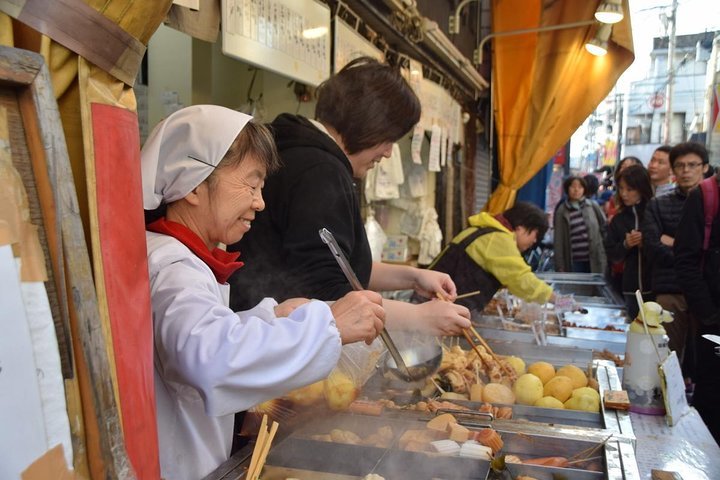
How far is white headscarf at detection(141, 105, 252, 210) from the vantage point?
1524mm

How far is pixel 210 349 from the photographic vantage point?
4.16 ft

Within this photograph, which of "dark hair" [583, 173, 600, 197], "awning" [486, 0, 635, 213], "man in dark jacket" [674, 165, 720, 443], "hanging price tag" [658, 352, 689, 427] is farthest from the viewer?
"dark hair" [583, 173, 600, 197]

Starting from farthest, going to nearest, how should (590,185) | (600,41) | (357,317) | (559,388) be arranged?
(590,185), (600,41), (559,388), (357,317)

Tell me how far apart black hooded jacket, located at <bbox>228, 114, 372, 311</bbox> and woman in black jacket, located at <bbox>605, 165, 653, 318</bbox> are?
181 inches

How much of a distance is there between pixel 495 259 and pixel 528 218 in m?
0.60

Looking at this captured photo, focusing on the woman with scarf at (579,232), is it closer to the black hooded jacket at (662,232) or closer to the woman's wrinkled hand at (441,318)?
the black hooded jacket at (662,232)

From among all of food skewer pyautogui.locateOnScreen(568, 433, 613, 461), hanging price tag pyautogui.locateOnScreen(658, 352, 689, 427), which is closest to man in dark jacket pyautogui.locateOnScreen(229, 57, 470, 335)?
food skewer pyautogui.locateOnScreen(568, 433, 613, 461)

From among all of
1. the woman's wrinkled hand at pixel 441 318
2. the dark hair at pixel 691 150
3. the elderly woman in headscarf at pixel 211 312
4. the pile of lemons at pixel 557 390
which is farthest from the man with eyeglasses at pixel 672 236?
the elderly woman in headscarf at pixel 211 312

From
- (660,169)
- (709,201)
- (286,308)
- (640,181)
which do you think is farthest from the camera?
(660,169)

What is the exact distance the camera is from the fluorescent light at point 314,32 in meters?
3.31

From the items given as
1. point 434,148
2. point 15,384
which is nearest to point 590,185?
point 434,148

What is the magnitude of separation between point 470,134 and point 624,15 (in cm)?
356

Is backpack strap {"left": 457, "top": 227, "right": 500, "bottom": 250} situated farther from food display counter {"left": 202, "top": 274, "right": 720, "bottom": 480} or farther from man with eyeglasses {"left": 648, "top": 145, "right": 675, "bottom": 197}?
man with eyeglasses {"left": 648, "top": 145, "right": 675, "bottom": 197}

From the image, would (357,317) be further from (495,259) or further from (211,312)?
(495,259)
